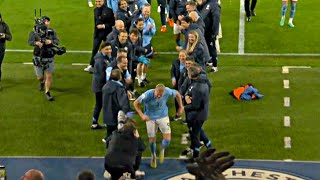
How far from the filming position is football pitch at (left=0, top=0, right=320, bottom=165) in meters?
13.9

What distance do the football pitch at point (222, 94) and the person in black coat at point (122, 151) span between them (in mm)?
2451

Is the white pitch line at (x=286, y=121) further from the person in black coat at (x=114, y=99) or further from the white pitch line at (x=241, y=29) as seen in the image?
the white pitch line at (x=241, y=29)

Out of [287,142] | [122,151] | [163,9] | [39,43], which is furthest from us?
[163,9]

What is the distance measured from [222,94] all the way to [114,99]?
421cm

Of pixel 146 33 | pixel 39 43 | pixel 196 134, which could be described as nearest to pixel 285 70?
pixel 146 33

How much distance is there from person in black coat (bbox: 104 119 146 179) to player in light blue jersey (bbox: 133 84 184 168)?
4.64 ft

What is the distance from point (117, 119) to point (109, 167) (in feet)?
6.38

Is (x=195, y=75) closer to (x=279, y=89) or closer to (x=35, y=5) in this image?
(x=279, y=89)

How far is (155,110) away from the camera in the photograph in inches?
500

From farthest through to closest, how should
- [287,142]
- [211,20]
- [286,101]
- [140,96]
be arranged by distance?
1. [211,20]
2. [286,101]
3. [287,142]
4. [140,96]

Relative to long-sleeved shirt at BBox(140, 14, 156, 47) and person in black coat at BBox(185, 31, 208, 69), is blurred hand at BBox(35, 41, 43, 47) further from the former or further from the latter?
person in black coat at BBox(185, 31, 208, 69)

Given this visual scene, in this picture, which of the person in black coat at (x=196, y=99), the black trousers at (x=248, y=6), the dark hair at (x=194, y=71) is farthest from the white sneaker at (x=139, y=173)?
the black trousers at (x=248, y=6)

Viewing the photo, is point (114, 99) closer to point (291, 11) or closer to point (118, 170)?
point (118, 170)

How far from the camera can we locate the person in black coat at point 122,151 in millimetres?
10953
